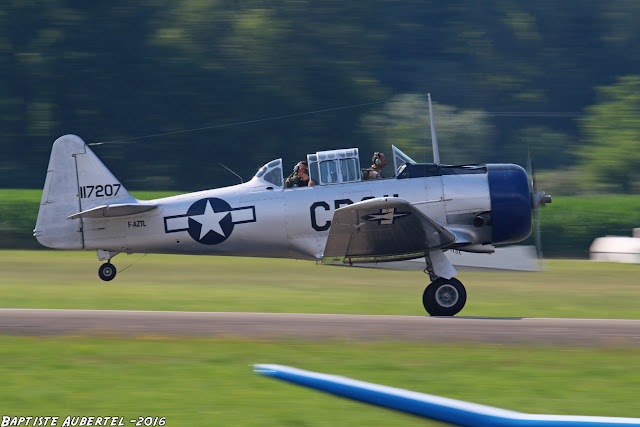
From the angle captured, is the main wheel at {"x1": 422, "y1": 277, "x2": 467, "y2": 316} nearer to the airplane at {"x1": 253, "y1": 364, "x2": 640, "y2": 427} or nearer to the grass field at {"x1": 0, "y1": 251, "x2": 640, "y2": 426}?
the grass field at {"x1": 0, "y1": 251, "x2": 640, "y2": 426}

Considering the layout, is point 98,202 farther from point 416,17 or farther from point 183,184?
point 416,17

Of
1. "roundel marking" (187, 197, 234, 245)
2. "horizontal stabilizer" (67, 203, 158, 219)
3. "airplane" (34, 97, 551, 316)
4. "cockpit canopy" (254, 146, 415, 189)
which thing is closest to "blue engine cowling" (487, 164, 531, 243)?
"airplane" (34, 97, 551, 316)

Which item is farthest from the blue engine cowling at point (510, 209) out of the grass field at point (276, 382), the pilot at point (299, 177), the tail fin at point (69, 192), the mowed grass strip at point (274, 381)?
the tail fin at point (69, 192)

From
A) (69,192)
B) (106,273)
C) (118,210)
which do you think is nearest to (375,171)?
(118,210)

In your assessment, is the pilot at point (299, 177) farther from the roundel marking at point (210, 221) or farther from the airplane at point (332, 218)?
the roundel marking at point (210, 221)

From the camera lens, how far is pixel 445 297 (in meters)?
12.5

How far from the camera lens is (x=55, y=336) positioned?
1020 centimetres

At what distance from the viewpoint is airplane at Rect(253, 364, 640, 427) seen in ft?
21.8

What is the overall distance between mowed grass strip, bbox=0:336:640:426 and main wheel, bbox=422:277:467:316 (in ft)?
9.01

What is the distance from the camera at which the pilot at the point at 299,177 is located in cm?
1323

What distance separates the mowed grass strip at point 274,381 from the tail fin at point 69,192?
4334 mm

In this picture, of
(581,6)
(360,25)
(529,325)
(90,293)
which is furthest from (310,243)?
(581,6)

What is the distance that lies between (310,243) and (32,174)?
3115 cm

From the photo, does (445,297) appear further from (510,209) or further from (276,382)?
(276,382)
